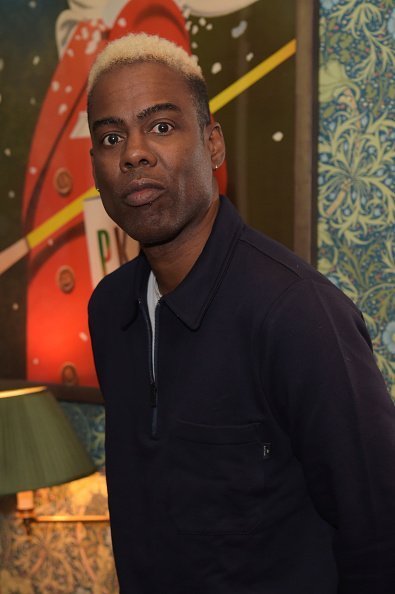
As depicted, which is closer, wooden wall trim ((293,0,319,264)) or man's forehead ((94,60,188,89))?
man's forehead ((94,60,188,89))

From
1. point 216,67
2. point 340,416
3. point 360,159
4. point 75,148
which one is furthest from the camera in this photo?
point 75,148

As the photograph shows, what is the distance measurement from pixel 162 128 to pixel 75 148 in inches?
38.8

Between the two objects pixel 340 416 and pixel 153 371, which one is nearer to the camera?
pixel 340 416

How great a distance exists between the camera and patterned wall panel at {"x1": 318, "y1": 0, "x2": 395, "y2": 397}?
5.39 ft

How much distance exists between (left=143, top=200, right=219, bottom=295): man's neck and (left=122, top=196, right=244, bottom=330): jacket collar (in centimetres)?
2

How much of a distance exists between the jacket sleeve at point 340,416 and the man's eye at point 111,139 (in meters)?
0.32

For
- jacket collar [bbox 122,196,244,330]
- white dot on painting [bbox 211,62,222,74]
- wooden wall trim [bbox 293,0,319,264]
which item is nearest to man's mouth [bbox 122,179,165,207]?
jacket collar [bbox 122,196,244,330]

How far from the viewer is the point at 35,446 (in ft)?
6.00

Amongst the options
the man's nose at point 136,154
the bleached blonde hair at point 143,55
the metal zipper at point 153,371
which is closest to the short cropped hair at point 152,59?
the bleached blonde hair at point 143,55

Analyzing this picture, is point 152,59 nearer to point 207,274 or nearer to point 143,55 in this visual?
point 143,55

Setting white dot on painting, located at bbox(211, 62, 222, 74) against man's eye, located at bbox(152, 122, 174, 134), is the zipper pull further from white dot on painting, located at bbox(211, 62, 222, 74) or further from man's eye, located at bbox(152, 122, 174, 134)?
white dot on painting, located at bbox(211, 62, 222, 74)

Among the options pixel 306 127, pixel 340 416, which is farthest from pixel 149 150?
pixel 306 127

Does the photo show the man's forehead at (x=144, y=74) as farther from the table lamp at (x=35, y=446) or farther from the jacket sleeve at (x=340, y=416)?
the table lamp at (x=35, y=446)

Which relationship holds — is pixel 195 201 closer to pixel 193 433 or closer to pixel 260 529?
pixel 193 433
